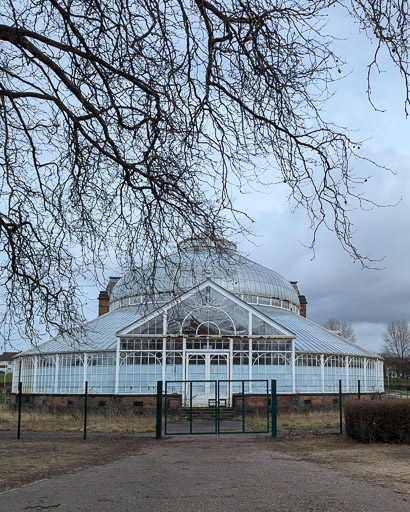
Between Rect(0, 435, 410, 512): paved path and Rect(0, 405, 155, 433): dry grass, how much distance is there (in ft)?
27.4

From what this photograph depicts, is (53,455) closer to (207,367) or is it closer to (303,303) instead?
(207,367)

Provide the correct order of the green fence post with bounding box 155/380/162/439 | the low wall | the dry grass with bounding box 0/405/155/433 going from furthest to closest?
the low wall < the dry grass with bounding box 0/405/155/433 < the green fence post with bounding box 155/380/162/439

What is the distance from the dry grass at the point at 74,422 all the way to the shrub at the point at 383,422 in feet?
25.0

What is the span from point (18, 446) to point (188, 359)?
12240 mm

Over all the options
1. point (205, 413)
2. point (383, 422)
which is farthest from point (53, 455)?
point (205, 413)

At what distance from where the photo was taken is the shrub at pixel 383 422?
15.6 m

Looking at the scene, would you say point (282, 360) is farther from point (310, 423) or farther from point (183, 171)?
point (183, 171)

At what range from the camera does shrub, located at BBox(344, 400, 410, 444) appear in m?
15.6

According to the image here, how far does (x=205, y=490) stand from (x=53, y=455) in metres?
6.46

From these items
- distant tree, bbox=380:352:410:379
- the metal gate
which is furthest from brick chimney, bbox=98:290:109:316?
distant tree, bbox=380:352:410:379

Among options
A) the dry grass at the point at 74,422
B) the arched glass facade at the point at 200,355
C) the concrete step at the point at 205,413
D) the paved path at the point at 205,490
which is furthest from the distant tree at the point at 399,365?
the paved path at the point at 205,490

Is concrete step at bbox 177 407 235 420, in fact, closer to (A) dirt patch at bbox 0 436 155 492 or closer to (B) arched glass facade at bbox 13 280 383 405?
(B) arched glass facade at bbox 13 280 383 405

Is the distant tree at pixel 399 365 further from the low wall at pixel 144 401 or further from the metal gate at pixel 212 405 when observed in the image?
the metal gate at pixel 212 405

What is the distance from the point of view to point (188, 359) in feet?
90.9
